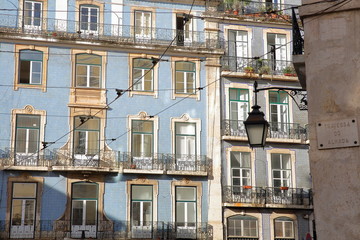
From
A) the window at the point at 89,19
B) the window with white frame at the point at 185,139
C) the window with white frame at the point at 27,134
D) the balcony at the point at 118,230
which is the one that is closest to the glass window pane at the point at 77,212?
the balcony at the point at 118,230

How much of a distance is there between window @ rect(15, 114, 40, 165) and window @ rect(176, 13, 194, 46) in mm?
7564

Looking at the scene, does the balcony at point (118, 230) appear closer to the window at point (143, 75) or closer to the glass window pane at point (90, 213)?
the glass window pane at point (90, 213)

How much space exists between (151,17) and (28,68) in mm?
6206

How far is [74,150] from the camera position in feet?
91.3

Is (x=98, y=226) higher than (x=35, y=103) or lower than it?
lower

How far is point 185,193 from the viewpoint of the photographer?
2866cm

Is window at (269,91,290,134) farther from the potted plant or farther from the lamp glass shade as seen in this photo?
the lamp glass shade

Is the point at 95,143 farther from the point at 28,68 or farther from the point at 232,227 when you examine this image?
the point at 232,227

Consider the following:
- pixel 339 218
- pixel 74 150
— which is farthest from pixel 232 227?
pixel 339 218

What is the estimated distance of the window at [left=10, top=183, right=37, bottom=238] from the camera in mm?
26391

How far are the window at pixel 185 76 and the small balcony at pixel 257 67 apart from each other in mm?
1530

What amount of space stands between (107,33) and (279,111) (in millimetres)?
8843

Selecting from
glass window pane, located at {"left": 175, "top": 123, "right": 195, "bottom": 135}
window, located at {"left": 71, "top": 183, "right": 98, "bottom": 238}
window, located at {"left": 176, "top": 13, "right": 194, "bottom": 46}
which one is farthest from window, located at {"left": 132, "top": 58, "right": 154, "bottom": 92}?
window, located at {"left": 71, "top": 183, "right": 98, "bottom": 238}

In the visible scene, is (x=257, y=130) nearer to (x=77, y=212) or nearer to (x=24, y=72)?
(x=77, y=212)
